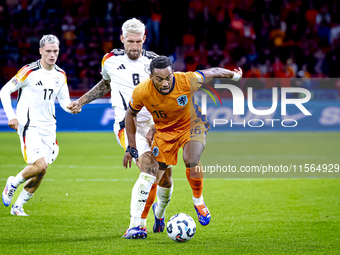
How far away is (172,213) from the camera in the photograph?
6699 millimetres

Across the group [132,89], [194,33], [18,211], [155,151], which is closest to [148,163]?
[155,151]

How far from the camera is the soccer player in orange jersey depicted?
5082 millimetres

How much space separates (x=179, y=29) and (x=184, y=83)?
15.2 metres

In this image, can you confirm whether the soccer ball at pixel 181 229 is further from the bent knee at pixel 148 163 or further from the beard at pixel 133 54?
the beard at pixel 133 54

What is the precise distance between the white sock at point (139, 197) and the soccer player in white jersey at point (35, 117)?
1989mm

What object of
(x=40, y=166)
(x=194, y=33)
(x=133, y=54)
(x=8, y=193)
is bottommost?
(x=8, y=193)

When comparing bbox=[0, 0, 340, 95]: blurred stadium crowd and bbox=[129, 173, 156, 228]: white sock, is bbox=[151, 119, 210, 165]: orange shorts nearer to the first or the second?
bbox=[129, 173, 156, 228]: white sock

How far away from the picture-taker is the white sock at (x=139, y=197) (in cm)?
514

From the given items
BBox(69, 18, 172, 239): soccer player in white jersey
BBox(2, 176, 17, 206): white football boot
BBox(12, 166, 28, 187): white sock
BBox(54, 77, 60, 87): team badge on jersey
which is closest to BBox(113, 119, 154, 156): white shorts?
BBox(69, 18, 172, 239): soccer player in white jersey

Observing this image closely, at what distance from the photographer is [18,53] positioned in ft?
62.5

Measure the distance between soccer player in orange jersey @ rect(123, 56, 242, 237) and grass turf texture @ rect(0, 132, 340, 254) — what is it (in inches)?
19.5

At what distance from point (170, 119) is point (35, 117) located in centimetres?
235

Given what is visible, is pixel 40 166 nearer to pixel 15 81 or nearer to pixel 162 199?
pixel 15 81

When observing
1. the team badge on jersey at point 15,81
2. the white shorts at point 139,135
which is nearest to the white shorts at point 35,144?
the team badge on jersey at point 15,81
